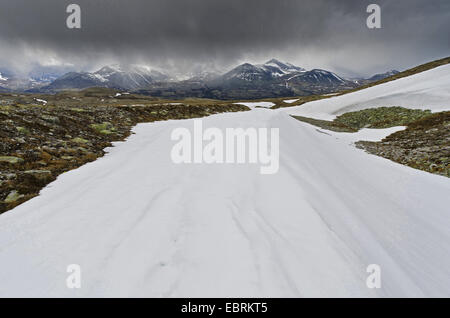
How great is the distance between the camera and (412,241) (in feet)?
18.9

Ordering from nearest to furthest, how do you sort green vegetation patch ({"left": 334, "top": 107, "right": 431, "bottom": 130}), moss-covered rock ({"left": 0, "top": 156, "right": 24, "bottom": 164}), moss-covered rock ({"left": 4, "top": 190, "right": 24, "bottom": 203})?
moss-covered rock ({"left": 4, "top": 190, "right": 24, "bottom": 203}) → moss-covered rock ({"left": 0, "top": 156, "right": 24, "bottom": 164}) → green vegetation patch ({"left": 334, "top": 107, "right": 431, "bottom": 130})

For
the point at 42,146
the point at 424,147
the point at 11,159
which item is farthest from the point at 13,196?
the point at 424,147

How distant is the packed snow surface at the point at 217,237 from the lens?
319 centimetres

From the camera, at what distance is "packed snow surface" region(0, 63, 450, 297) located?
Answer: 3.19 meters

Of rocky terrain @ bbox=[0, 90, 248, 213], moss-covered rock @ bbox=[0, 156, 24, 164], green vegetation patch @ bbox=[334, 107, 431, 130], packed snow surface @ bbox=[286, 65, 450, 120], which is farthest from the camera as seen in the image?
packed snow surface @ bbox=[286, 65, 450, 120]

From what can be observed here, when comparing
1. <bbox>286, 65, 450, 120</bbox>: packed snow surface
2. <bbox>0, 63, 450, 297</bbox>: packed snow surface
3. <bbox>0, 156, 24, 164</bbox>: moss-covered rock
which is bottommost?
<bbox>0, 63, 450, 297</bbox>: packed snow surface

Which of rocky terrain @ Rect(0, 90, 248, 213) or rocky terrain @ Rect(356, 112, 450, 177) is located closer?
rocky terrain @ Rect(0, 90, 248, 213)

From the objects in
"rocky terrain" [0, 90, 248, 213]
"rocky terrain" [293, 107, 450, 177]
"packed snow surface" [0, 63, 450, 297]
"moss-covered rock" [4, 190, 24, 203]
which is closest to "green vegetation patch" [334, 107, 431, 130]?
"rocky terrain" [293, 107, 450, 177]

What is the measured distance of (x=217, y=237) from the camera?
4.08 metres

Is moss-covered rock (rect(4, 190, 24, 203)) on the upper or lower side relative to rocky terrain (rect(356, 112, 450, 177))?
lower

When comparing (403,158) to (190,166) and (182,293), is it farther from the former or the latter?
(182,293)

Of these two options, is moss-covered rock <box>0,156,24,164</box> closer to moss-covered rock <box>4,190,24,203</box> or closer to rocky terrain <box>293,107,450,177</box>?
moss-covered rock <box>4,190,24,203</box>

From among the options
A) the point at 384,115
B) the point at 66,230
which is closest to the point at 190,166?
the point at 66,230
